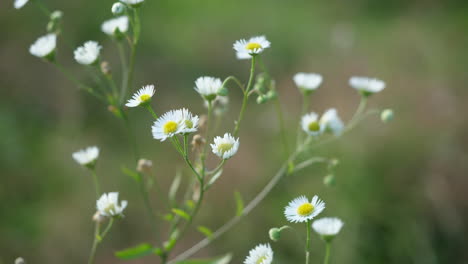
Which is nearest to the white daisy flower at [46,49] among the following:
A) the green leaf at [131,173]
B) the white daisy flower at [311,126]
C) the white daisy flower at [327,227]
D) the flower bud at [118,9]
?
the flower bud at [118,9]

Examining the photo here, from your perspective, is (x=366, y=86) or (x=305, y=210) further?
(x=366, y=86)

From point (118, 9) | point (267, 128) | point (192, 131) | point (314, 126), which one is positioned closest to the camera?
point (192, 131)

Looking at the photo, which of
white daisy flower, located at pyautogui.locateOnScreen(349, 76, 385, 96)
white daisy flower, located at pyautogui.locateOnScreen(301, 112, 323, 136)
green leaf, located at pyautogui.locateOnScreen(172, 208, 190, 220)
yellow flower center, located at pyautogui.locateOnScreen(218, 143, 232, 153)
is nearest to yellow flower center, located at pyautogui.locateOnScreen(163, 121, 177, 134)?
yellow flower center, located at pyautogui.locateOnScreen(218, 143, 232, 153)

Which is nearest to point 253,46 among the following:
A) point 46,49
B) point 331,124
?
point 331,124

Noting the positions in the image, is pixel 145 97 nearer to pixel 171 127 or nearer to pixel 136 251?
pixel 171 127

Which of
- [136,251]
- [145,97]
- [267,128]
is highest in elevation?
[267,128]

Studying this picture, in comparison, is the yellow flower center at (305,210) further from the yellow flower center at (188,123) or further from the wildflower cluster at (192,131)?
the yellow flower center at (188,123)

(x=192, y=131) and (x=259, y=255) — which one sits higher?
(x=192, y=131)
